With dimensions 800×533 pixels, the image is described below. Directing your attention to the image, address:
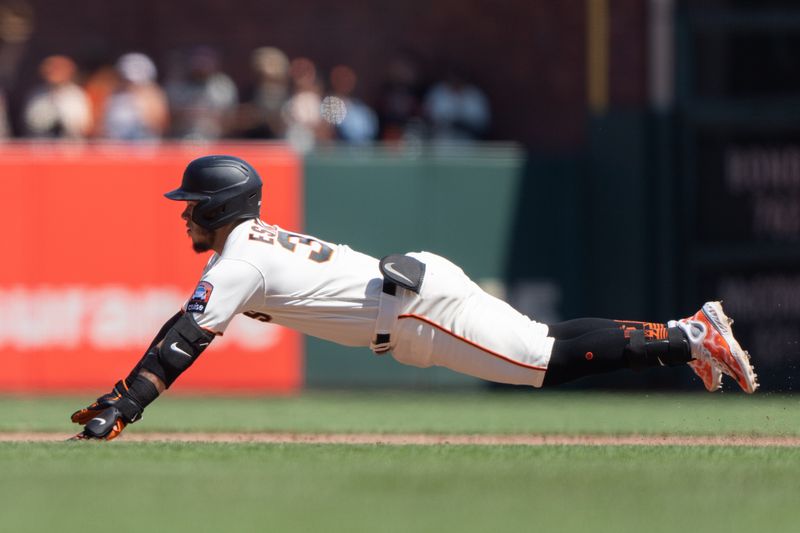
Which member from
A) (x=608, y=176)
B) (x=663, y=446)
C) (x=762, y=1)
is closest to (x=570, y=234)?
(x=608, y=176)

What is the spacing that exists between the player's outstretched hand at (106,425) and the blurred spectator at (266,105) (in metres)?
6.48

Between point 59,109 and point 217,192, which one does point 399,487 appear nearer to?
point 217,192

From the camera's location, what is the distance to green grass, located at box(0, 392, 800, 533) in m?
4.83

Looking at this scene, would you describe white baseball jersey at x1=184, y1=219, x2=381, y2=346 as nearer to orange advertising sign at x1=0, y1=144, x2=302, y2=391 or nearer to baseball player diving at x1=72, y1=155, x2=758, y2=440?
baseball player diving at x1=72, y1=155, x2=758, y2=440

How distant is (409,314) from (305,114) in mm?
6278

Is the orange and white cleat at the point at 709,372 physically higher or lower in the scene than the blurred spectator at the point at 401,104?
lower

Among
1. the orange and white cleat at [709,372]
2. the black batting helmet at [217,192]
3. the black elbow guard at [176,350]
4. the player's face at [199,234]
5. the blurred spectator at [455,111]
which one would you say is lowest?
the orange and white cleat at [709,372]

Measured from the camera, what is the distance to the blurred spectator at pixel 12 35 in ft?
49.3

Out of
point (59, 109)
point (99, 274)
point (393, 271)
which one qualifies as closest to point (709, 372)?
point (393, 271)

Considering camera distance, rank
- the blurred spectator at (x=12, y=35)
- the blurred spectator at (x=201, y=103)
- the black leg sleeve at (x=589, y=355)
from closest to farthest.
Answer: the black leg sleeve at (x=589, y=355)
the blurred spectator at (x=201, y=103)
the blurred spectator at (x=12, y=35)

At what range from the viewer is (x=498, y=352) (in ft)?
22.5

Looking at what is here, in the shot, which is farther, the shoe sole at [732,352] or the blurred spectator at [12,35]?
the blurred spectator at [12,35]

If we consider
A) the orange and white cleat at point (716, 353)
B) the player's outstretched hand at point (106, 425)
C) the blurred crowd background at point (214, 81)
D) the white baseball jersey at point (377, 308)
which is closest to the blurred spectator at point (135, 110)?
the blurred crowd background at point (214, 81)

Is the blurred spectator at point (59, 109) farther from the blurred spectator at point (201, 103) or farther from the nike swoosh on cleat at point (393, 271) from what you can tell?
the nike swoosh on cleat at point (393, 271)
